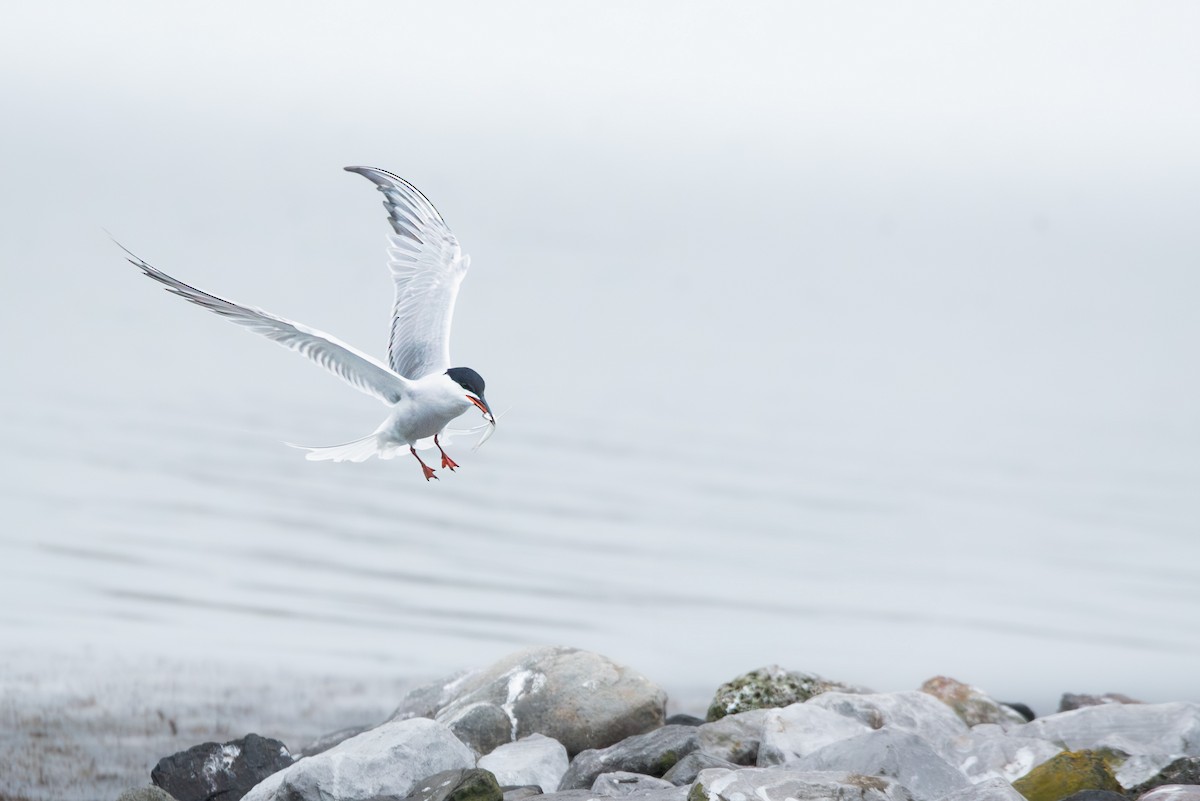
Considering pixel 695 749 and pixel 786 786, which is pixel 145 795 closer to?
pixel 695 749

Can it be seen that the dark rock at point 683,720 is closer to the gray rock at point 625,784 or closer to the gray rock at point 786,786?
the gray rock at point 625,784

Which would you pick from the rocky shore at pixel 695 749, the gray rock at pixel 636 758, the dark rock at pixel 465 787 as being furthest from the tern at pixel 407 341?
the dark rock at pixel 465 787

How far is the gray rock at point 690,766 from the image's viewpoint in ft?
30.3

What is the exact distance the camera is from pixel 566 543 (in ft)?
58.9

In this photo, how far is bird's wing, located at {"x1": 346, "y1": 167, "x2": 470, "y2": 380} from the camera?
11461 millimetres

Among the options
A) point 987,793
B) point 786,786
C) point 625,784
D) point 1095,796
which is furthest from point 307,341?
point 1095,796

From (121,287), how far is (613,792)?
98.1 feet

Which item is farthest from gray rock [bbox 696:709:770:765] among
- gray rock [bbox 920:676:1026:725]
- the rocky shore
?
gray rock [bbox 920:676:1026:725]

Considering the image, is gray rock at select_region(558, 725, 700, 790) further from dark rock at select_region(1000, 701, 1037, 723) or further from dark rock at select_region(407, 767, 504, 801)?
dark rock at select_region(1000, 701, 1037, 723)

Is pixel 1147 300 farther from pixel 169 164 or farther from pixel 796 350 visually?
pixel 169 164

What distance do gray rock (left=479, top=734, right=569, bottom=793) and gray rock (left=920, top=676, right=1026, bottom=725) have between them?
9.05 ft

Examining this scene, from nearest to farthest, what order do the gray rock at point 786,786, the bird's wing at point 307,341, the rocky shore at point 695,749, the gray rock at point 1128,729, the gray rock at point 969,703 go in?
the gray rock at point 786,786, the rocky shore at point 695,749, the bird's wing at point 307,341, the gray rock at point 1128,729, the gray rock at point 969,703

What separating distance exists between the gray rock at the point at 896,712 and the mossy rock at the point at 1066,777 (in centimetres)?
101

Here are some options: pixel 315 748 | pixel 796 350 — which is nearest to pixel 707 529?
pixel 315 748
